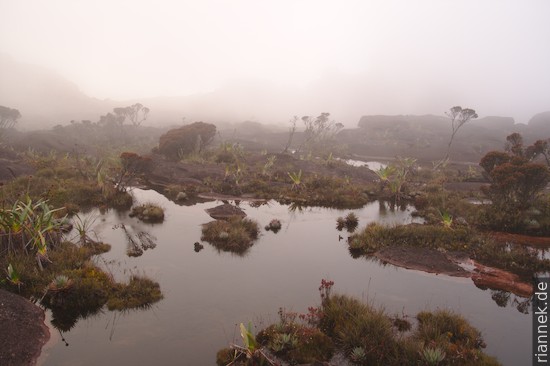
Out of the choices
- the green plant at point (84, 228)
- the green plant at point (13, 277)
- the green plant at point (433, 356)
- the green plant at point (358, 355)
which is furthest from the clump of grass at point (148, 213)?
the green plant at point (433, 356)

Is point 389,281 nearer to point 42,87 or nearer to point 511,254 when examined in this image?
point 511,254

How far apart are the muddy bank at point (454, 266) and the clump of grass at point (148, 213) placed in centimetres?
1094

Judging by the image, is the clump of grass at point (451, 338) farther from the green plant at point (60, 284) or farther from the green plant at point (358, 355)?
the green plant at point (60, 284)

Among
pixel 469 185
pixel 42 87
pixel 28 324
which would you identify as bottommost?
pixel 469 185

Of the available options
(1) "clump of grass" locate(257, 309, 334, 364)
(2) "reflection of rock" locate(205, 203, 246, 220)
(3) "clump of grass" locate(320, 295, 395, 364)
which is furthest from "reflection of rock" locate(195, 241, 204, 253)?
(3) "clump of grass" locate(320, 295, 395, 364)

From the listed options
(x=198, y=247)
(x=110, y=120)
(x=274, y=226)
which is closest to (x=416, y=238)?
(x=274, y=226)

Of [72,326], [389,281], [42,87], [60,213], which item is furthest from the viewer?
[42,87]

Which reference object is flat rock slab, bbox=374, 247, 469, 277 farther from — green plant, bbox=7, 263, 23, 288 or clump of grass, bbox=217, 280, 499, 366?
green plant, bbox=7, 263, 23, 288

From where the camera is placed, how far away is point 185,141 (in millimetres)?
37625

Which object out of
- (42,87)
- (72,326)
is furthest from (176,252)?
(42,87)

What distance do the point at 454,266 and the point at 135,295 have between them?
439 inches

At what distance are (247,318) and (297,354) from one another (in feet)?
6.43

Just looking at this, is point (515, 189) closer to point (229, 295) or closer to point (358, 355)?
point (358, 355)

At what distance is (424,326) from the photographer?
7953mm
